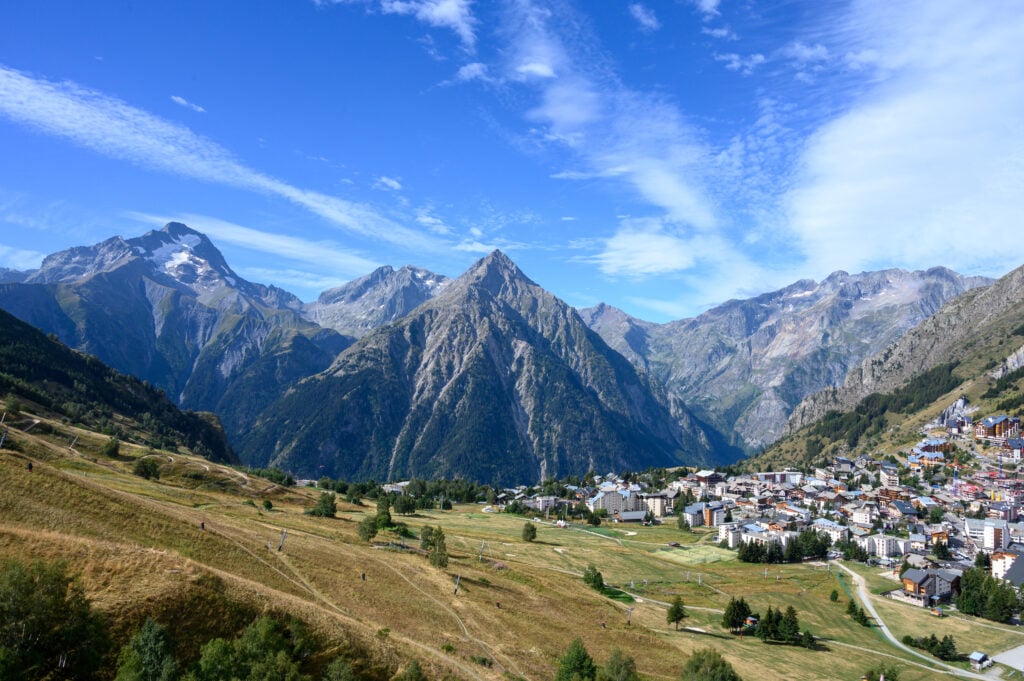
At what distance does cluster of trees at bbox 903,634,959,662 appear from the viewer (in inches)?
3418

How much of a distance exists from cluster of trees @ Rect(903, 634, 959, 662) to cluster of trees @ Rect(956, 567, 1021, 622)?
22.2 meters

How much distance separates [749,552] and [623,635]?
250ft

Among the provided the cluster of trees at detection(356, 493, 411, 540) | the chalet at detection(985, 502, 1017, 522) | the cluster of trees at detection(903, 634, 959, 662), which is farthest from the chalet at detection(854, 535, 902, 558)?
the cluster of trees at detection(356, 493, 411, 540)

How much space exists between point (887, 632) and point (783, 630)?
2330cm

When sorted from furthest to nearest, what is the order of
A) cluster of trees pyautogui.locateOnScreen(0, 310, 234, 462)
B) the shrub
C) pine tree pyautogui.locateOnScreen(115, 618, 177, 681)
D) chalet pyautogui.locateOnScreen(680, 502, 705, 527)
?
chalet pyautogui.locateOnScreen(680, 502, 705, 527)
cluster of trees pyautogui.locateOnScreen(0, 310, 234, 462)
the shrub
pine tree pyautogui.locateOnScreen(115, 618, 177, 681)

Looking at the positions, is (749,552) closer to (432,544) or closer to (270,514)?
(432,544)

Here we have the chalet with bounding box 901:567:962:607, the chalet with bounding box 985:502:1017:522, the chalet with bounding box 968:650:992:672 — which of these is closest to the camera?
the chalet with bounding box 968:650:992:672

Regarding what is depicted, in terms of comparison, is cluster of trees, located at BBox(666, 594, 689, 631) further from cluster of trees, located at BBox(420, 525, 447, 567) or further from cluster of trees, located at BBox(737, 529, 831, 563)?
cluster of trees, located at BBox(737, 529, 831, 563)

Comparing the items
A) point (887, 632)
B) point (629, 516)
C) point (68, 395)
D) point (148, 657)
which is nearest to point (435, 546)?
point (148, 657)

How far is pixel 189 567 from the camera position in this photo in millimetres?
46688

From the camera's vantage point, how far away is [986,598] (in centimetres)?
10731

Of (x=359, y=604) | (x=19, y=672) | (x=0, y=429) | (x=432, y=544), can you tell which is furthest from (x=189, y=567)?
(x=0, y=429)

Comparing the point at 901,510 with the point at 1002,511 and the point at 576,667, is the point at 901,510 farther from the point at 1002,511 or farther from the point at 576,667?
the point at 576,667

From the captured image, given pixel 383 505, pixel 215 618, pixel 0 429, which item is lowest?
pixel 383 505
